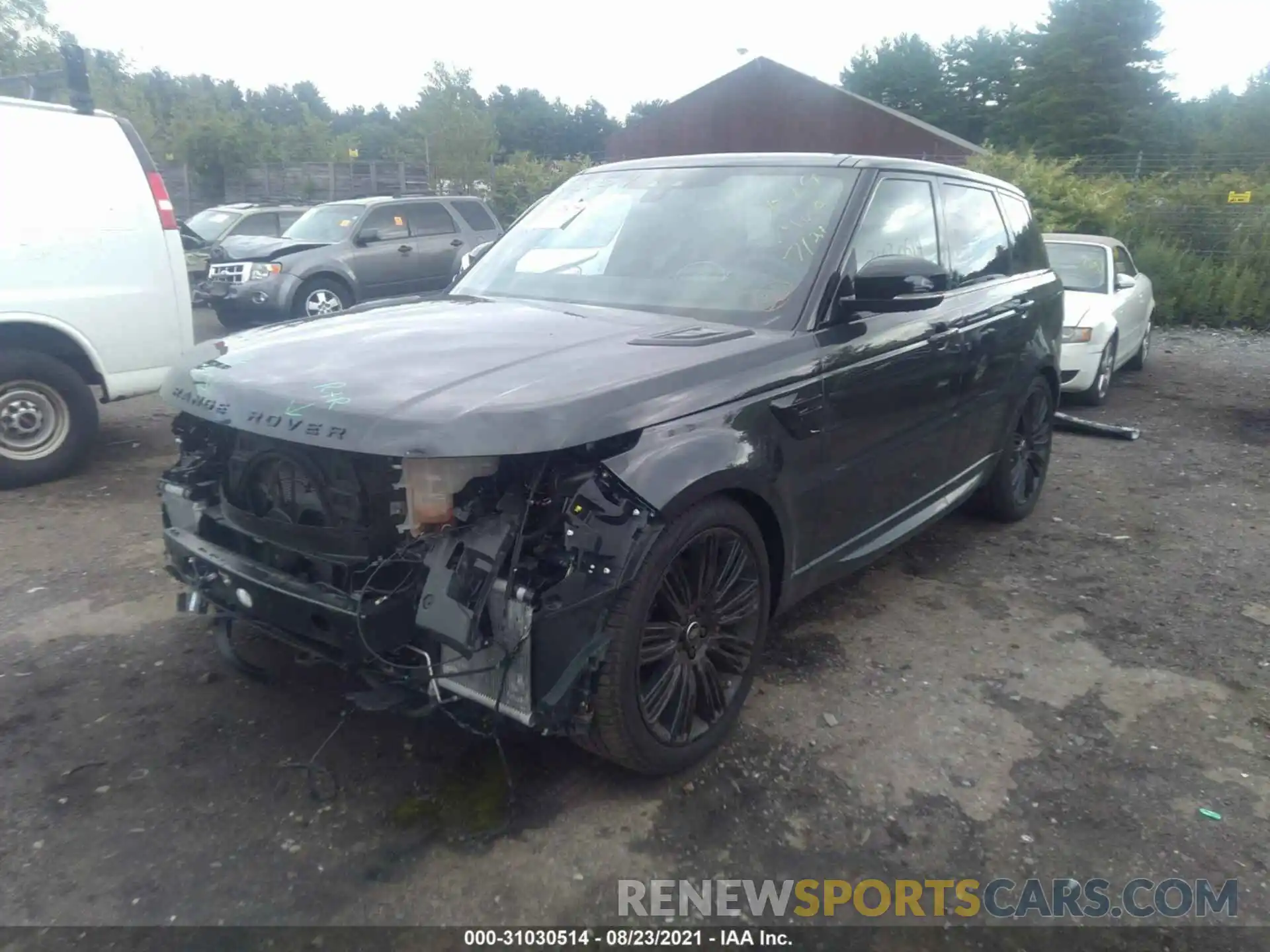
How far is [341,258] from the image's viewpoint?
12367 mm

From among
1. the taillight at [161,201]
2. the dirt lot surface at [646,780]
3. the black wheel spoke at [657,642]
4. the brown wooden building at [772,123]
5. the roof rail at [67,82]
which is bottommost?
the dirt lot surface at [646,780]

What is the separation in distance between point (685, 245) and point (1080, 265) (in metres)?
7.67

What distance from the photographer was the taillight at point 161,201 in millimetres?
6098

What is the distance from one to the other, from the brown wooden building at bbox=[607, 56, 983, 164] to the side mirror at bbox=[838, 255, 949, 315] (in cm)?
3408

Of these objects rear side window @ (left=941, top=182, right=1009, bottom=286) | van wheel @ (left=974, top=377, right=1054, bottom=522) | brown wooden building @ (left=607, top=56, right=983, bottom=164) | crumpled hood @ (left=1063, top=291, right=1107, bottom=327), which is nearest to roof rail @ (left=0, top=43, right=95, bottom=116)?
rear side window @ (left=941, top=182, right=1009, bottom=286)

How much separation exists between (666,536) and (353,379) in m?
1.01

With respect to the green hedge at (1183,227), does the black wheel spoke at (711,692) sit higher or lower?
lower

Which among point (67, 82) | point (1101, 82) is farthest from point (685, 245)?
point (1101, 82)

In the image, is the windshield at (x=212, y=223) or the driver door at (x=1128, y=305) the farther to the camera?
the windshield at (x=212, y=223)

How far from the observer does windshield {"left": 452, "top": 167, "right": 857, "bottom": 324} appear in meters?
3.60

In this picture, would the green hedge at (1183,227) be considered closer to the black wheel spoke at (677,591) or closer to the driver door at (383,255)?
the driver door at (383,255)

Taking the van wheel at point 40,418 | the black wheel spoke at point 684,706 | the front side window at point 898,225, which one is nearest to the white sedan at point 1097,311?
the front side window at point 898,225

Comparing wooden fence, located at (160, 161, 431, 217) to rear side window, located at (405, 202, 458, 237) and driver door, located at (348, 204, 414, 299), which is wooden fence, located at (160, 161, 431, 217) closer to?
rear side window, located at (405, 202, 458, 237)

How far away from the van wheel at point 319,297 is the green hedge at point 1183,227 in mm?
11199
